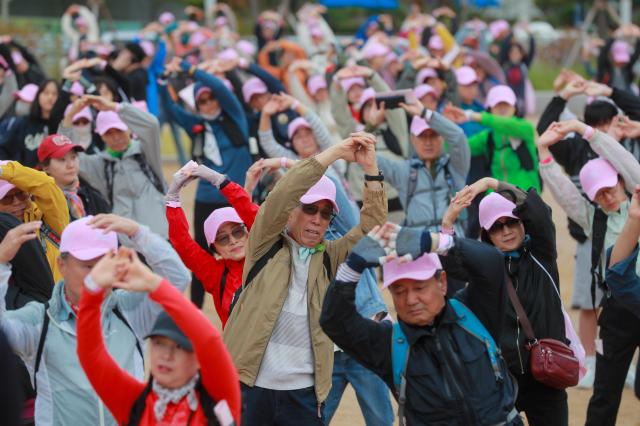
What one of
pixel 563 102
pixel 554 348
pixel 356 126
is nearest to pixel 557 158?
pixel 563 102

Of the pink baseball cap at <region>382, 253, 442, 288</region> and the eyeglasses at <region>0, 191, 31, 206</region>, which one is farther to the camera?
the eyeglasses at <region>0, 191, 31, 206</region>

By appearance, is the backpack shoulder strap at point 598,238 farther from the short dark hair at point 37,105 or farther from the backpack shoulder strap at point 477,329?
the short dark hair at point 37,105

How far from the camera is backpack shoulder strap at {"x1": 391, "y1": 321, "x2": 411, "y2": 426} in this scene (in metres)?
4.64

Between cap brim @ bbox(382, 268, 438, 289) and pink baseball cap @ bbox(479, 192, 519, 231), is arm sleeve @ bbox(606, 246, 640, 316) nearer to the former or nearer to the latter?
pink baseball cap @ bbox(479, 192, 519, 231)

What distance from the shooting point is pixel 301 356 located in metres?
5.59

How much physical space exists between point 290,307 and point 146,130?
3801mm

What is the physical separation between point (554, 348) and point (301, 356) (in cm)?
127

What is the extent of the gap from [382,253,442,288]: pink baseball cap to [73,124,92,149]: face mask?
6080 mm

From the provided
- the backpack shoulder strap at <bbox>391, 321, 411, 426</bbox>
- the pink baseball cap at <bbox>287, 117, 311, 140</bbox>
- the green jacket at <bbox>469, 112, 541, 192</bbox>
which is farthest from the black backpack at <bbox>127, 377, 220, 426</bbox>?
the green jacket at <bbox>469, 112, 541, 192</bbox>

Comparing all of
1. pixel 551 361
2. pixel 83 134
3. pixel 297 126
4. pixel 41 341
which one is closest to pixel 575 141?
pixel 297 126

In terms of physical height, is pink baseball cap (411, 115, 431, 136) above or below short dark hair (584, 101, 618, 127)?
below

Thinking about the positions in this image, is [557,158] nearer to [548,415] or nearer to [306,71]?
[548,415]

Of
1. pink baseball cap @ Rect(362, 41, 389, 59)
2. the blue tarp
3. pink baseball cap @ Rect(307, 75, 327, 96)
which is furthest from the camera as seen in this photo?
the blue tarp

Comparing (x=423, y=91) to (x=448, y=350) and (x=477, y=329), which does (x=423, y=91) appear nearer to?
(x=477, y=329)
